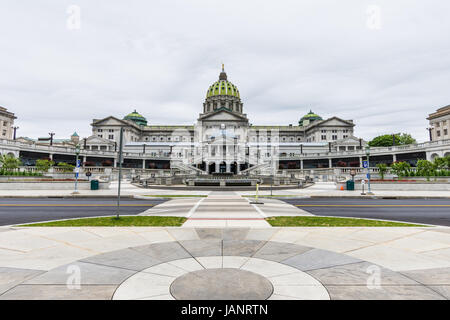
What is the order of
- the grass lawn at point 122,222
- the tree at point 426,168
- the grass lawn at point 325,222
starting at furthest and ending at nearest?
the tree at point 426,168
the grass lawn at point 325,222
the grass lawn at point 122,222

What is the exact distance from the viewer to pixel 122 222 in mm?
9656

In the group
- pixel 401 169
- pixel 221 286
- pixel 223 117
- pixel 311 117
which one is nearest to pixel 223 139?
pixel 223 117

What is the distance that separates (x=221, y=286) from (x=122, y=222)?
7009mm

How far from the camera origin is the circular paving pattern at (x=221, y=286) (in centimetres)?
366

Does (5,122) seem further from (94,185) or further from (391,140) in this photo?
(391,140)

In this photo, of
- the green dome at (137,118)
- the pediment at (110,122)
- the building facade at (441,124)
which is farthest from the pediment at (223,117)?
the building facade at (441,124)

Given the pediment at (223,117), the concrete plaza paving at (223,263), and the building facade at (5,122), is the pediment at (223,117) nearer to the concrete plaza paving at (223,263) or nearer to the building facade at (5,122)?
the building facade at (5,122)

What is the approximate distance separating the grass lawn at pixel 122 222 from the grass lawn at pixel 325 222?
13.4 ft

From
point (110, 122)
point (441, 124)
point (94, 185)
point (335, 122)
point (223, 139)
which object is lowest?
point (94, 185)

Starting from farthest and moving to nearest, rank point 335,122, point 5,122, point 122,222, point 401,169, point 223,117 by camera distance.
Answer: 1. point 335,122
2. point 223,117
3. point 5,122
4. point 401,169
5. point 122,222
